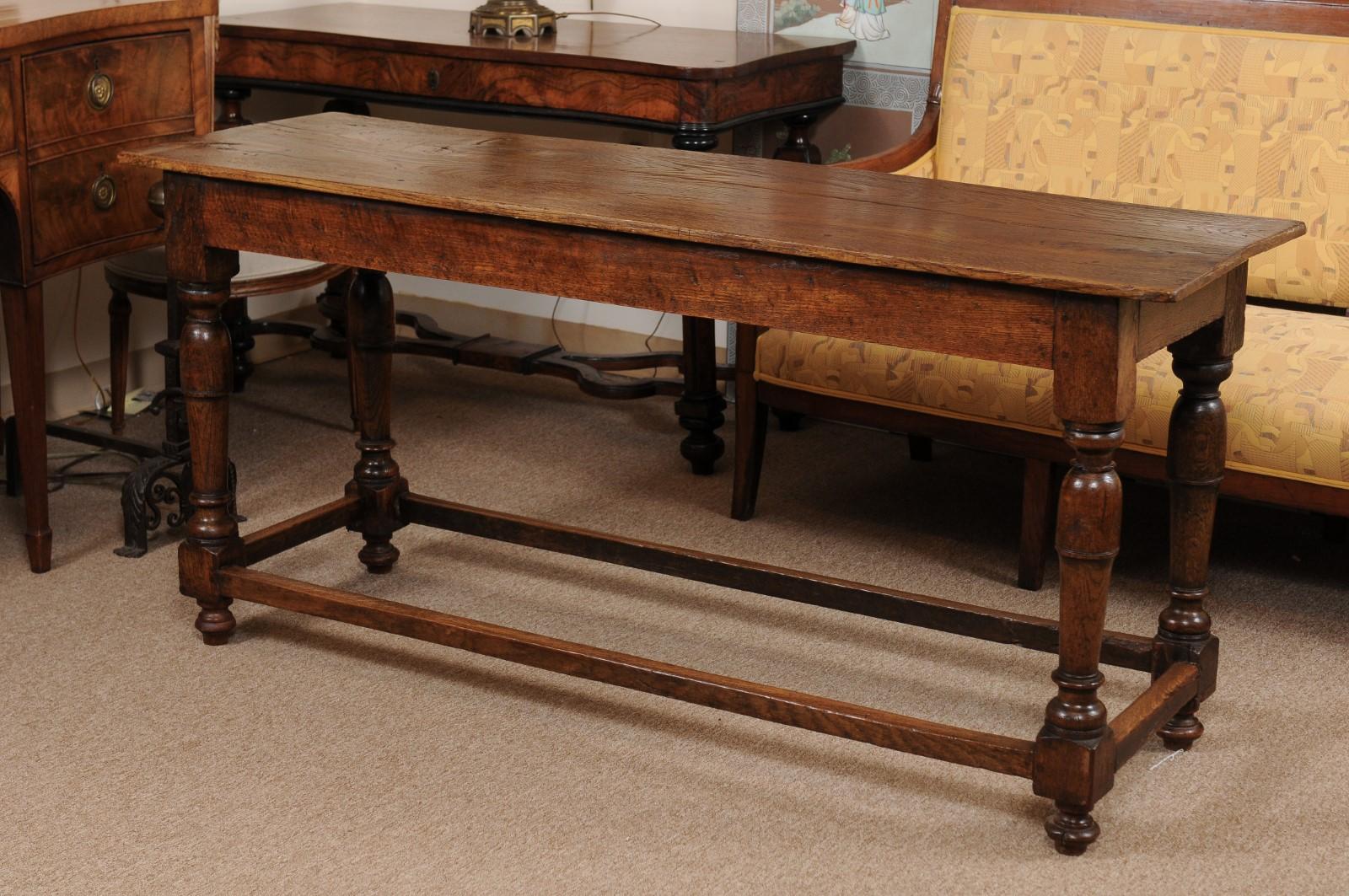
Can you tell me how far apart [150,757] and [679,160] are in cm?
127

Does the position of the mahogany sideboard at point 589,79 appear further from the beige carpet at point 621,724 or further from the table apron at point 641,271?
the table apron at point 641,271

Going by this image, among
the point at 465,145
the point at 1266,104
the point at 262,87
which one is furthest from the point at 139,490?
the point at 1266,104

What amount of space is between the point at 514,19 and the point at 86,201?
1.21 meters

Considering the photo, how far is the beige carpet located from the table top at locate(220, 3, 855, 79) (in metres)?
0.94

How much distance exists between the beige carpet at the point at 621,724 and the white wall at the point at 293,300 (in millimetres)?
662

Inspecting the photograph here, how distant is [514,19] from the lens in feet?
13.1

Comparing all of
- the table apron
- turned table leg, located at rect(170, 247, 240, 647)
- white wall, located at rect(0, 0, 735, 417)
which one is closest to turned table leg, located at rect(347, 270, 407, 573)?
turned table leg, located at rect(170, 247, 240, 647)

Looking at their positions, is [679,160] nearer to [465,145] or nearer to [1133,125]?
[465,145]

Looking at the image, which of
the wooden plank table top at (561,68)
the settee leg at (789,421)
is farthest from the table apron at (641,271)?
the settee leg at (789,421)

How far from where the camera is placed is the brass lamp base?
3.98 meters

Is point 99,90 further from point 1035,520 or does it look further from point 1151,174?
point 1151,174

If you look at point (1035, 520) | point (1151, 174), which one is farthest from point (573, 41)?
point (1035, 520)

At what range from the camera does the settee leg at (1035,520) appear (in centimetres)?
312

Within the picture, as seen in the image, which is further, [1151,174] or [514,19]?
[514,19]
